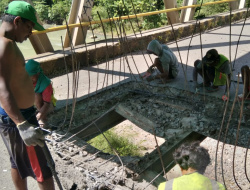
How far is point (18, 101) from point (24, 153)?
1.32 feet

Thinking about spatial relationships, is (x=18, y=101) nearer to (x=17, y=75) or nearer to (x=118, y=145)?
(x=17, y=75)

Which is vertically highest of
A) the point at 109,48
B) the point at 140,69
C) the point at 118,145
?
the point at 109,48

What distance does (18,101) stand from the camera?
1909mm

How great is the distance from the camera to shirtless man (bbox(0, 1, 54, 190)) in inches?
68.2

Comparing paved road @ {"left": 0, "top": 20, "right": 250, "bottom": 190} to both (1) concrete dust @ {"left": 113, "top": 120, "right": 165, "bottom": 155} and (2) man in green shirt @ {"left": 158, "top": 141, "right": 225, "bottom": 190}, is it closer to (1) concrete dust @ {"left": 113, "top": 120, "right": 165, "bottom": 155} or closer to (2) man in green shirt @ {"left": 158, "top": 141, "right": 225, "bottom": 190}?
(1) concrete dust @ {"left": 113, "top": 120, "right": 165, "bottom": 155}

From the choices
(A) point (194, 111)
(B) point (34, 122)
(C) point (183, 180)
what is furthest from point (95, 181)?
(A) point (194, 111)

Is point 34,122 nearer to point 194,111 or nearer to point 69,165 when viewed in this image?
point 69,165

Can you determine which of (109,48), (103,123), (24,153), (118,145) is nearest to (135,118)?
(103,123)

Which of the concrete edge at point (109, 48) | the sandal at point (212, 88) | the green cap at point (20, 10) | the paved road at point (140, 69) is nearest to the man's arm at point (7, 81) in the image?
the green cap at point (20, 10)

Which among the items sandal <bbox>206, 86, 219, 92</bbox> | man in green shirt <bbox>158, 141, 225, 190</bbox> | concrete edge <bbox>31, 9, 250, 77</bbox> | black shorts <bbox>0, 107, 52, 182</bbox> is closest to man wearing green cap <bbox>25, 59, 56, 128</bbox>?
concrete edge <bbox>31, 9, 250, 77</bbox>

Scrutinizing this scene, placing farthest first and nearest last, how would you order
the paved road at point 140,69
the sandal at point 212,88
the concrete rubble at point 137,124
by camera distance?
the sandal at point 212,88 → the paved road at point 140,69 → the concrete rubble at point 137,124

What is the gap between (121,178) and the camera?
2119 millimetres

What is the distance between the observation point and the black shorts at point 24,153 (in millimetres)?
1960

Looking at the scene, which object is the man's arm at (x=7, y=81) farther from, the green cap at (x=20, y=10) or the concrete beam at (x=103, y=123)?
the concrete beam at (x=103, y=123)
